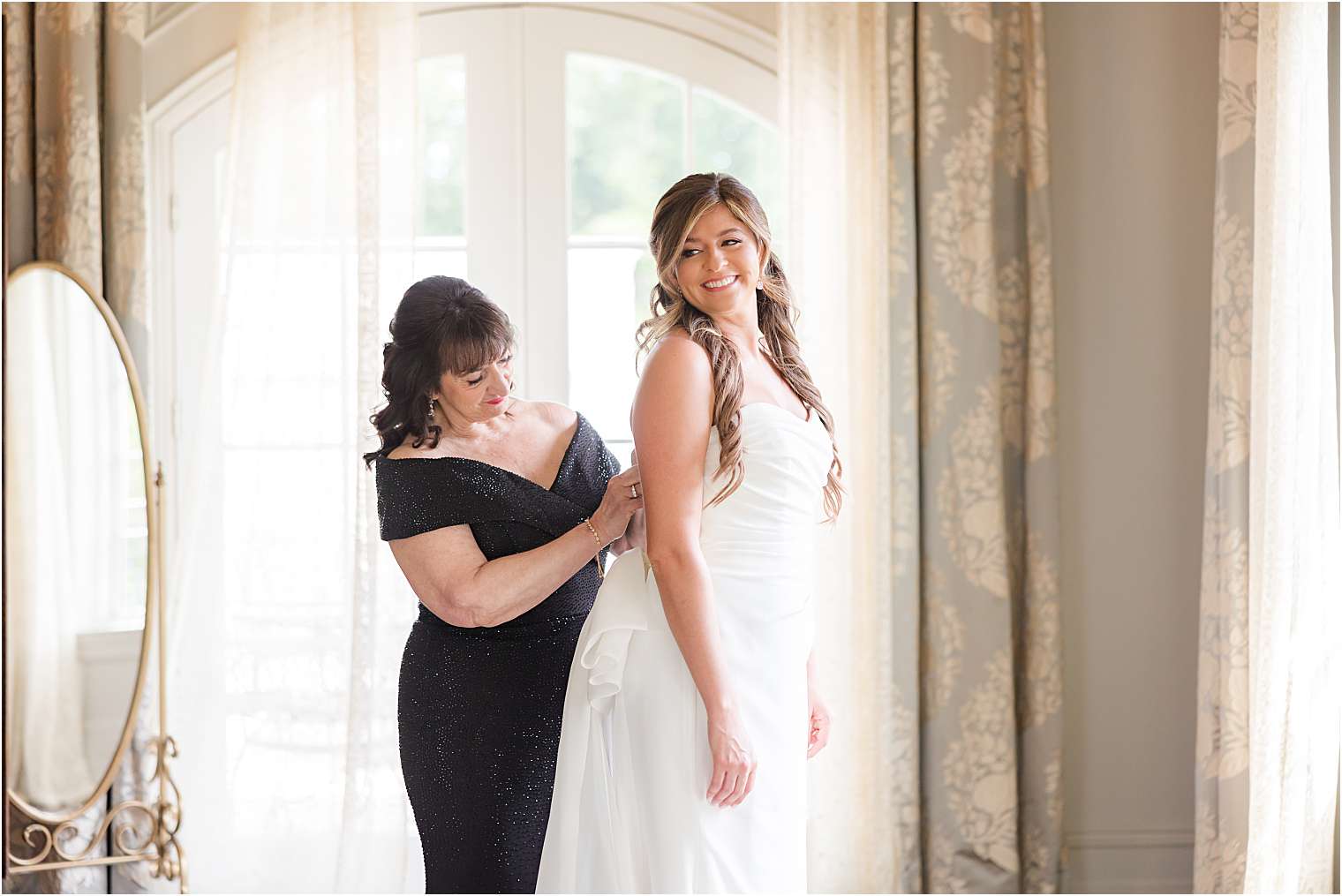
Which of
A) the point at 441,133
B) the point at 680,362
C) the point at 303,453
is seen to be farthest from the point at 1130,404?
the point at 303,453

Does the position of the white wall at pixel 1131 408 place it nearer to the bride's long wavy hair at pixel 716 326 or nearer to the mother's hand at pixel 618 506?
the bride's long wavy hair at pixel 716 326

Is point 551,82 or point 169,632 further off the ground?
point 551,82

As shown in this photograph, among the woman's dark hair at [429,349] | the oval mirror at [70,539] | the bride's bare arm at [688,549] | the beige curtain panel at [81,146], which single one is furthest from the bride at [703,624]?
the beige curtain panel at [81,146]

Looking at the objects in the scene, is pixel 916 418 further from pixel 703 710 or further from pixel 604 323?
pixel 703 710

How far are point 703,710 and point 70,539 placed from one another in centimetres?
181

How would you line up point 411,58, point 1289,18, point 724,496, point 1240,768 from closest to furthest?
point 724,496
point 1289,18
point 1240,768
point 411,58

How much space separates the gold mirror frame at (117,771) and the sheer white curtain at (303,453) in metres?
0.12

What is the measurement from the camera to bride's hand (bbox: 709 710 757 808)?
60.2 inches

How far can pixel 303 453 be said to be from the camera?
279 centimetres

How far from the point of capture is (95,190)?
2.71m

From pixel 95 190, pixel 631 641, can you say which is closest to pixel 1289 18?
pixel 631 641

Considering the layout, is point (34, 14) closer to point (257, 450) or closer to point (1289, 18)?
point (257, 450)

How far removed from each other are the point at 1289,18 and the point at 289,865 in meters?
3.00

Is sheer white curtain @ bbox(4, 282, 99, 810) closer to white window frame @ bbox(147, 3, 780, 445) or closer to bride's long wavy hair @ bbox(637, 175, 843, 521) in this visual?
→ white window frame @ bbox(147, 3, 780, 445)
